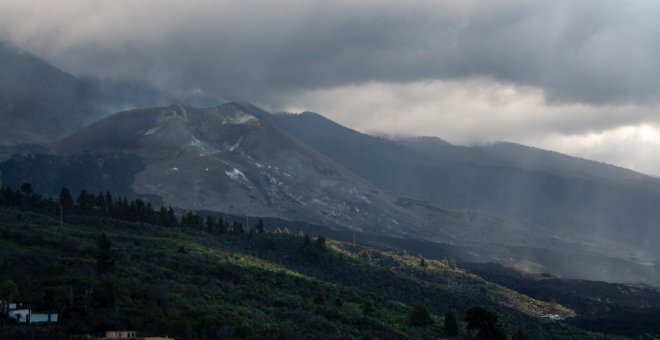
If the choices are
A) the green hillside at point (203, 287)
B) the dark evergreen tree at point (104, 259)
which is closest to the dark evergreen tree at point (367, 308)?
the green hillside at point (203, 287)

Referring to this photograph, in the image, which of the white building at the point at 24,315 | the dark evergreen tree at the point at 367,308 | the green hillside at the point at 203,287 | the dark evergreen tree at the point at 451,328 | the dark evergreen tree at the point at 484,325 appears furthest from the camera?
the dark evergreen tree at the point at 367,308

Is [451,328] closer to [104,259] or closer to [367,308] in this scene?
[367,308]

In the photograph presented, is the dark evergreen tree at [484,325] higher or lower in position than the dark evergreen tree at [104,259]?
lower

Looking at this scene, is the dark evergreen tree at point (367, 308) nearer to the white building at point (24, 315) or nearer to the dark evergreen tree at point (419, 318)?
the dark evergreen tree at point (419, 318)

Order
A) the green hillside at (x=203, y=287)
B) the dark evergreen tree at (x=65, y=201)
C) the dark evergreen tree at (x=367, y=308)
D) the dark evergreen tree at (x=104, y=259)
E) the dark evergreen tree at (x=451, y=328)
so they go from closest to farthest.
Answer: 1. the green hillside at (x=203, y=287)
2. the dark evergreen tree at (x=104, y=259)
3. the dark evergreen tree at (x=451, y=328)
4. the dark evergreen tree at (x=367, y=308)
5. the dark evergreen tree at (x=65, y=201)

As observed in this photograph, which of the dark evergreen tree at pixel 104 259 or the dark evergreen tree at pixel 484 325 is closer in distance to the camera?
the dark evergreen tree at pixel 104 259

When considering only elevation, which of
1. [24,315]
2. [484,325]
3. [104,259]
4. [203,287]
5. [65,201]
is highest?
[65,201]

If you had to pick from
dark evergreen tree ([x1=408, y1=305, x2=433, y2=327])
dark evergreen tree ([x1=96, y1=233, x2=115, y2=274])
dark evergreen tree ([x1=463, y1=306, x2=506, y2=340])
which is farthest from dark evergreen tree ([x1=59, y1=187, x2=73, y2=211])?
dark evergreen tree ([x1=463, y1=306, x2=506, y2=340])

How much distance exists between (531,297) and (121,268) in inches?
3895

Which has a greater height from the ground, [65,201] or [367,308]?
[65,201]

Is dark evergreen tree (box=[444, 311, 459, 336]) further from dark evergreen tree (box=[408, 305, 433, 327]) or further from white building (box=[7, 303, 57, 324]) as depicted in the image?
white building (box=[7, 303, 57, 324])

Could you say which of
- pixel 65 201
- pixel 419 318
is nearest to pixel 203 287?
pixel 419 318

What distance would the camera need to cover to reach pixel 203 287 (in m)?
83.5

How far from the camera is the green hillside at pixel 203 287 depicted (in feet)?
217
